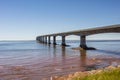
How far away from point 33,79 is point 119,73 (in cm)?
952

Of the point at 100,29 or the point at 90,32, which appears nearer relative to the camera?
the point at 100,29

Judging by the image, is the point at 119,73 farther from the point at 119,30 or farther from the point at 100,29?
the point at 100,29

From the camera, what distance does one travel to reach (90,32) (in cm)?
6216

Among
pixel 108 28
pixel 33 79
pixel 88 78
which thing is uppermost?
pixel 108 28

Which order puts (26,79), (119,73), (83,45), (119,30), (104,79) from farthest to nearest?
(83,45)
(119,30)
(26,79)
(119,73)
(104,79)

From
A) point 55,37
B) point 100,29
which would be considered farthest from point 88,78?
point 55,37

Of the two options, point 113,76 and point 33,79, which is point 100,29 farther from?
point 113,76

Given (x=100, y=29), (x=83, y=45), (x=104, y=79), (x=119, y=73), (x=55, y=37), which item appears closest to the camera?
(x=104, y=79)

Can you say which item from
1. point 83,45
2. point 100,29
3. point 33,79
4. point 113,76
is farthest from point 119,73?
point 83,45

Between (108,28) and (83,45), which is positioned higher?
(108,28)

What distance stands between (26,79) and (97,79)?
32.5 ft

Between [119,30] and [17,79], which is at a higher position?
[119,30]

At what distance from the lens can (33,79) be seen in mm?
17812

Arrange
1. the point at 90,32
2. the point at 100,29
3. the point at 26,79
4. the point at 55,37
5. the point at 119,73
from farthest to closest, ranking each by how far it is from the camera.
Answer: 1. the point at 55,37
2. the point at 90,32
3. the point at 100,29
4. the point at 26,79
5. the point at 119,73
